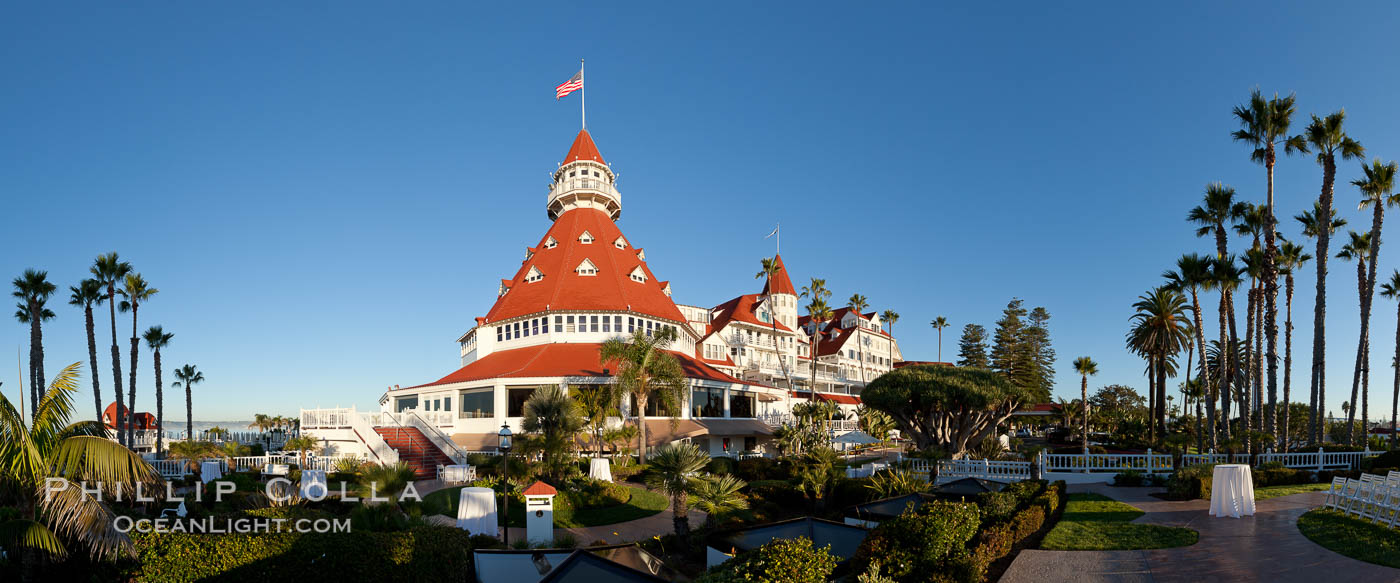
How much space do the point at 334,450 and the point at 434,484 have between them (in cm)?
742

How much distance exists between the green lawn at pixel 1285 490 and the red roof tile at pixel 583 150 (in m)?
46.9

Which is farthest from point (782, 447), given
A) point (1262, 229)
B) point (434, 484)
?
point (1262, 229)

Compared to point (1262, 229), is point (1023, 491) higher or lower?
lower

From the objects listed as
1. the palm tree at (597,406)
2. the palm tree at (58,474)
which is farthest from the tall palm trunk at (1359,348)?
the palm tree at (58,474)

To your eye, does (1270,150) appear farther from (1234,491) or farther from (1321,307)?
(1234,491)

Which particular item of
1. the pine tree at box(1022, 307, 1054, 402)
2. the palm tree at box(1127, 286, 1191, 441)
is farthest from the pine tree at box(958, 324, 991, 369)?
the palm tree at box(1127, 286, 1191, 441)

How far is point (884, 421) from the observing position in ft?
156

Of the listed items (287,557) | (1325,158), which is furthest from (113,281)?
(1325,158)

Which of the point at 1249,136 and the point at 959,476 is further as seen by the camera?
the point at 1249,136

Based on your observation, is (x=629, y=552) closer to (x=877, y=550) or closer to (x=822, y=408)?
(x=877, y=550)

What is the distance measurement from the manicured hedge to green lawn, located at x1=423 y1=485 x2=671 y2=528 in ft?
27.7

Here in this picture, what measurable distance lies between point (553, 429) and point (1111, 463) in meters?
21.2

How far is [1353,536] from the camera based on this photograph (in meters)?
12.1

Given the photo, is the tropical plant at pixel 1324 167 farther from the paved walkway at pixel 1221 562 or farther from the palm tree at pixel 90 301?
the palm tree at pixel 90 301
